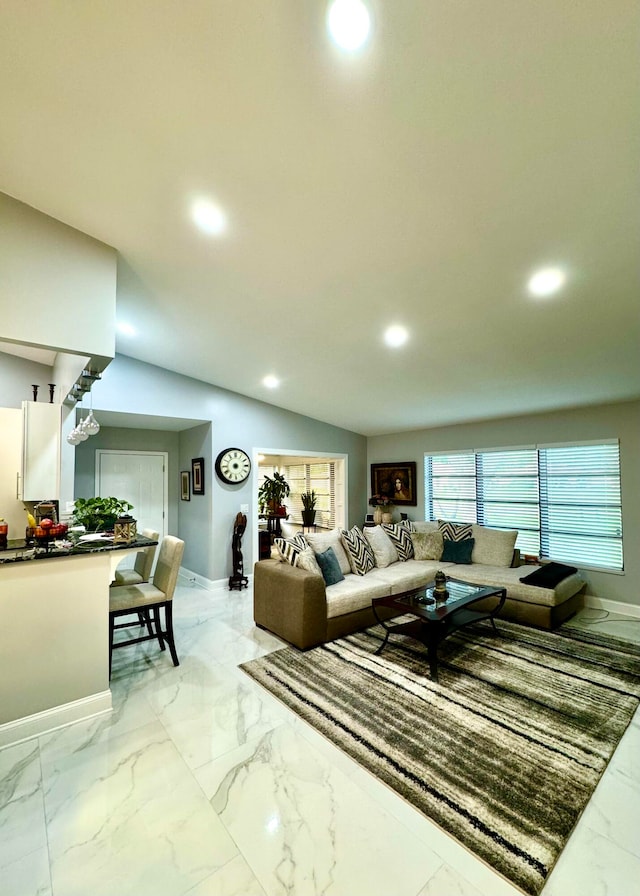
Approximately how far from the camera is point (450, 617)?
3.30 metres

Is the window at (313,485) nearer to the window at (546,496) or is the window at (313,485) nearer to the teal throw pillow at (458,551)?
the window at (546,496)

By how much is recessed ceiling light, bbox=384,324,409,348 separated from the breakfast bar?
2.65 m

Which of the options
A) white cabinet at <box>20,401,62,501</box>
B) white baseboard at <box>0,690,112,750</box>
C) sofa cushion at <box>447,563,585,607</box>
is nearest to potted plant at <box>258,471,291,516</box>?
sofa cushion at <box>447,563,585,607</box>

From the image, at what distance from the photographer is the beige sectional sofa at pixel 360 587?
11.2ft

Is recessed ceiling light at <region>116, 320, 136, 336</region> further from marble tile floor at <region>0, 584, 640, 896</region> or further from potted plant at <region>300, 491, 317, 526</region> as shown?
potted plant at <region>300, 491, 317, 526</region>

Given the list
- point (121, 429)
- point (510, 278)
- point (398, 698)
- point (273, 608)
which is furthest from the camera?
point (121, 429)

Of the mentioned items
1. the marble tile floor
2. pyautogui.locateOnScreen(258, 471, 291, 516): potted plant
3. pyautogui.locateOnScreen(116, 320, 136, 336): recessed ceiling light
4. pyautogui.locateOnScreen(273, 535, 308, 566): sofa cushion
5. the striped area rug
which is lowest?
the striped area rug

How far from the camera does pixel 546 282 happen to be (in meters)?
2.43

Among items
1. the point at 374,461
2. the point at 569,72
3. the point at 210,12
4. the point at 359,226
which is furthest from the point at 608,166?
the point at 374,461

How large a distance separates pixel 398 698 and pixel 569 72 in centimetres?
330

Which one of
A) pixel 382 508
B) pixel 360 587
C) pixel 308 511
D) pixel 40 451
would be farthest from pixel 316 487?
pixel 40 451

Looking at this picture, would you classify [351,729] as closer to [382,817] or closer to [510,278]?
[382,817]

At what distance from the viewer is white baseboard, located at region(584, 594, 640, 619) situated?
13.8ft

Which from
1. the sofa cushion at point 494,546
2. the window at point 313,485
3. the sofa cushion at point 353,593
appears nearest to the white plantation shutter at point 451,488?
the sofa cushion at point 494,546
